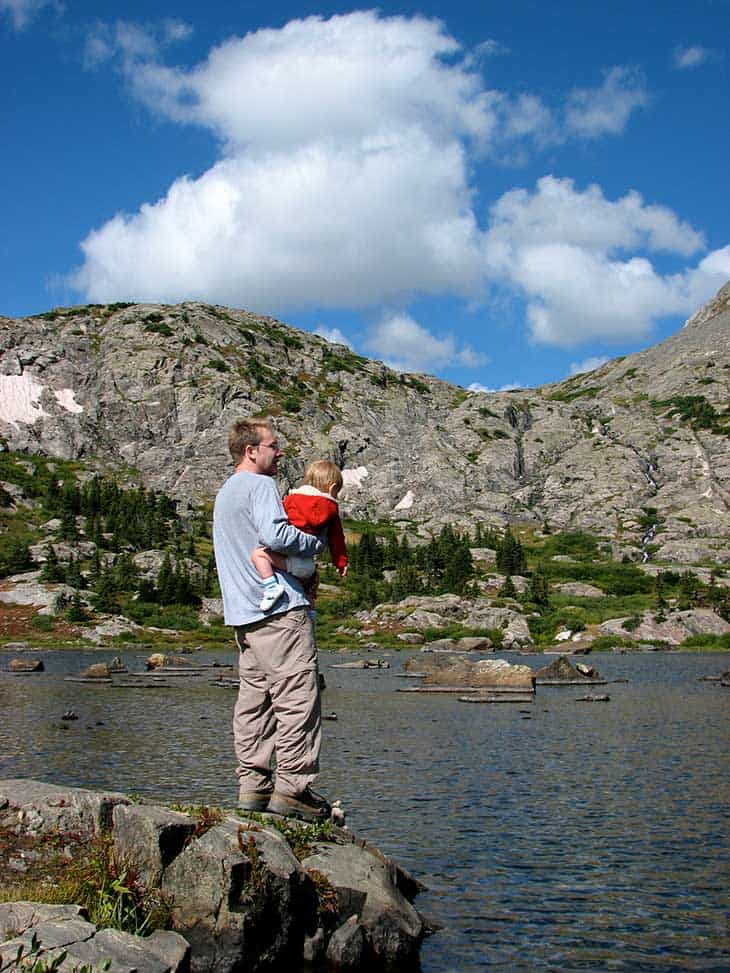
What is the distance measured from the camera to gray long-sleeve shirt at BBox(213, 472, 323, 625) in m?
10.5

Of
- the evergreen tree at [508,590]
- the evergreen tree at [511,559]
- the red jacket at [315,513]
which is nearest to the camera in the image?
the red jacket at [315,513]

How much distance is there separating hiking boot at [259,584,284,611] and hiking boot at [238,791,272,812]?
8.42 ft

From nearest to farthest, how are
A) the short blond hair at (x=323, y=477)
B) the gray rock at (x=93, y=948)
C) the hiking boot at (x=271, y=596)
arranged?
1. the gray rock at (x=93, y=948)
2. the hiking boot at (x=271, y=596)
3. the short blond hair at (x=323, y=477)

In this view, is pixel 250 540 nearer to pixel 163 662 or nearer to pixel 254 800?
pixel 254 800

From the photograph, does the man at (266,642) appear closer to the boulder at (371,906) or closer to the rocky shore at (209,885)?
the rocky shore at (209,885)

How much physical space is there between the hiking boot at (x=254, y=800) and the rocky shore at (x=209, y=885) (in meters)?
0.55

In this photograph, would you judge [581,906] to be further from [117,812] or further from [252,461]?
[252,461]

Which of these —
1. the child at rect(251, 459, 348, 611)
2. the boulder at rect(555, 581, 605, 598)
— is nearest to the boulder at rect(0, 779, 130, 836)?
the child at rect(251, 459, 348, 611)

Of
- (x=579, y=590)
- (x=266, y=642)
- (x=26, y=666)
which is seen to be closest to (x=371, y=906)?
(x=266, y=642)

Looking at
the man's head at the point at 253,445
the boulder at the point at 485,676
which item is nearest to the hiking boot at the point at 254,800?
the man's head at the point at 253,445

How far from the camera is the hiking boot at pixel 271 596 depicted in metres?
10.7

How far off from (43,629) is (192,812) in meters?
97.6

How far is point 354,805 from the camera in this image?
18.4 metres

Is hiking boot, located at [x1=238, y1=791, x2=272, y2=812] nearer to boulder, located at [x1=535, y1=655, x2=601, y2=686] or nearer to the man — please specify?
the man
